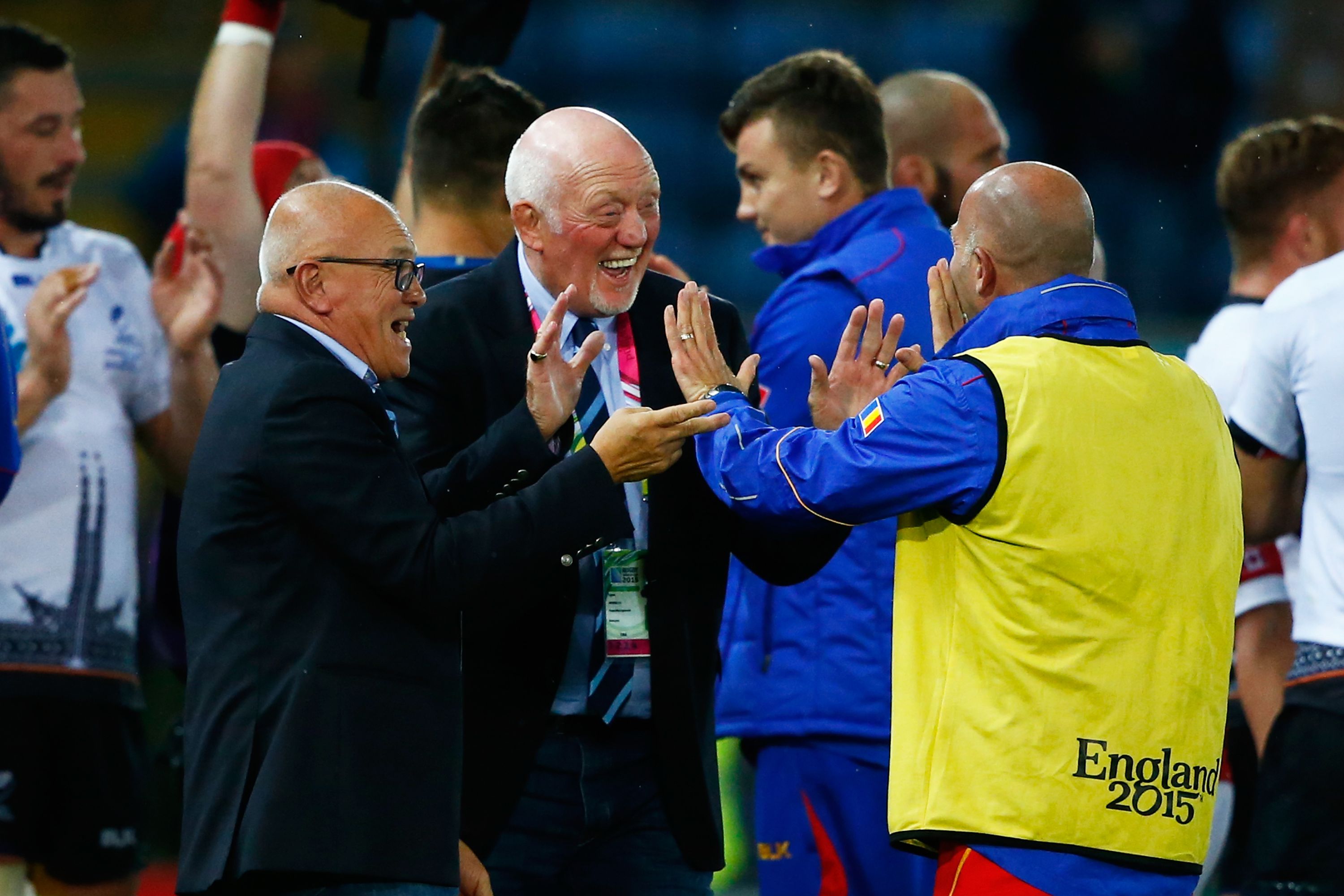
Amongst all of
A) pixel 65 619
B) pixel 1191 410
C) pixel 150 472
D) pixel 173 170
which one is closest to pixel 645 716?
pixel 1191 410

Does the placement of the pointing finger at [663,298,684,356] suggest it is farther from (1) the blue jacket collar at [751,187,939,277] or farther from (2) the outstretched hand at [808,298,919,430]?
(1) the blue jacket collar at [751,187,939,277]

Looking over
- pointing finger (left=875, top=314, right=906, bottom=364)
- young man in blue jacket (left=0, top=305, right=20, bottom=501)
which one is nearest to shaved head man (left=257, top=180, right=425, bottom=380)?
pointing finger (left=875, top=314, right=906, bottom=364)

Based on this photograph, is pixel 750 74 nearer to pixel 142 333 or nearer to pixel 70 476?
pixel 142 333

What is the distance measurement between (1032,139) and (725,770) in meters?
5.50

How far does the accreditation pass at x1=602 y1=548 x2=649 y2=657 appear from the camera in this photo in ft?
9.18

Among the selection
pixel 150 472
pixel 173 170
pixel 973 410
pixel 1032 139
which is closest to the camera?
pixel 973 410

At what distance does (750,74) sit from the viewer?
35.2 feet

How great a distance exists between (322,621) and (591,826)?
643 millimetres

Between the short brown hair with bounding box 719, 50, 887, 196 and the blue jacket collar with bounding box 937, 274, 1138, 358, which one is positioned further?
the short brown hair with bounding box 719, 50, 887, 196

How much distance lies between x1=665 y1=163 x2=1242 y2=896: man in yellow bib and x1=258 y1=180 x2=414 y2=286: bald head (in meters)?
0.66

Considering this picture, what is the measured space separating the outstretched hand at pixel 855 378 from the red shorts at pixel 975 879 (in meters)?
0.75

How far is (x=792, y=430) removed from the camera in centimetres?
269

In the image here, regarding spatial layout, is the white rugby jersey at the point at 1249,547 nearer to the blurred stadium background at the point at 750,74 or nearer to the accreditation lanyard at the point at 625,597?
the accreditation lanyard at the point at 625,597

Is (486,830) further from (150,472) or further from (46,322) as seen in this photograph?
(150,472)
